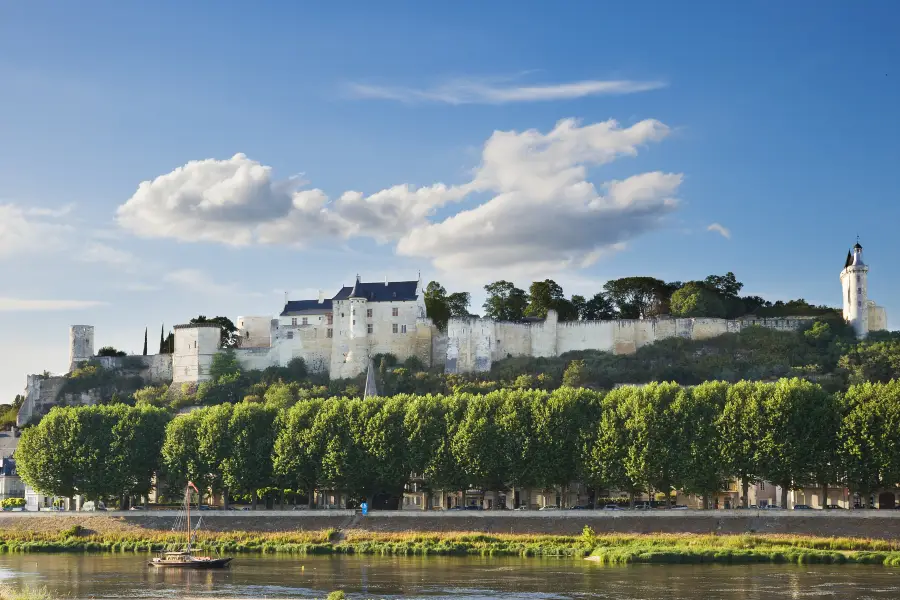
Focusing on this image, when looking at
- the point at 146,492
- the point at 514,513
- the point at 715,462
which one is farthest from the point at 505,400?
the point at 146,492

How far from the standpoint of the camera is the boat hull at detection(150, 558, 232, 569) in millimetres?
55281

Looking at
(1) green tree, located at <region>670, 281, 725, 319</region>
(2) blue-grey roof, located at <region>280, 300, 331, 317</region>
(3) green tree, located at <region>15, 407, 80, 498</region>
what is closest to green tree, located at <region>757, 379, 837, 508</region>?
(3) green tree, located at <region>15, 407, 80, 498</region>

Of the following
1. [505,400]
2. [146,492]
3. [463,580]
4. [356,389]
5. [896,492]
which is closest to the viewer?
[463,580]

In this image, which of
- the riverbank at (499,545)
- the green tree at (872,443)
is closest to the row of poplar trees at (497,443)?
the green tree at (872,443)

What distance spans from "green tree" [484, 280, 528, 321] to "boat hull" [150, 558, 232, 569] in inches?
2431

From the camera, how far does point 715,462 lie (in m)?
62.3

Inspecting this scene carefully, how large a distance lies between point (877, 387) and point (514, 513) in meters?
20.6

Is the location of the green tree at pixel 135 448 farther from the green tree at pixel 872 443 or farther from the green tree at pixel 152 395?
the green tree at pixel 872 443

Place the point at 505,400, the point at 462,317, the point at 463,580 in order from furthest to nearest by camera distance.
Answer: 1. the point at 462,317
2. the point at 505,400
3. the point at 463,580

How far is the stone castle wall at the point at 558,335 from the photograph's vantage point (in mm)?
103438

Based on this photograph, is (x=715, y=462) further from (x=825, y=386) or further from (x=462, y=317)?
(x=462, y=317)

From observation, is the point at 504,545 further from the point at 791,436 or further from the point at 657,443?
the point at 791,436

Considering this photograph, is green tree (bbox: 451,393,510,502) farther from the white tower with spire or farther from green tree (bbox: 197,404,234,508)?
the white tower with spire

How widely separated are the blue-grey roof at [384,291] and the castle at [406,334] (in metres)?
0.09
